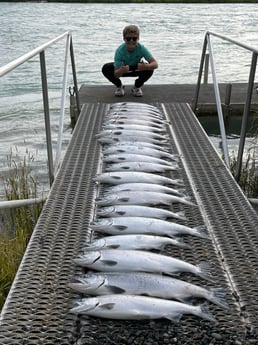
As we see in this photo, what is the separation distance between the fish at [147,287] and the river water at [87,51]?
401 cm

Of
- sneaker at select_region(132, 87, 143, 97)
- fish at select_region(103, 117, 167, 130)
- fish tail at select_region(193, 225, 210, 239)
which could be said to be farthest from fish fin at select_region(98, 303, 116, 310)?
sneaker at select_region(132, 87, 143, 97)

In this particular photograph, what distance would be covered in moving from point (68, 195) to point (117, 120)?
5.78 ft

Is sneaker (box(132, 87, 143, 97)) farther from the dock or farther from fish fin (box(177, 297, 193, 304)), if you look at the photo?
fish fin (box(177, 297, 193, 304))

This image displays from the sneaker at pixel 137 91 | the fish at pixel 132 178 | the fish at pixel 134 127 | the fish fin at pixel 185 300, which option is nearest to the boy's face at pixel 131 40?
the sneaker at pixel 137 91

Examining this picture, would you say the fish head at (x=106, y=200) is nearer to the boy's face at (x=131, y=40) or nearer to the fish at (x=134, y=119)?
the fish at (x=134, y=119)

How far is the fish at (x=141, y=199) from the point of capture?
3.53 metres

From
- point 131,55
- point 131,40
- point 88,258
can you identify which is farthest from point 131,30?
point 88,258

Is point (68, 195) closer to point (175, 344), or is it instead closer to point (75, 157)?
point (75, 157)

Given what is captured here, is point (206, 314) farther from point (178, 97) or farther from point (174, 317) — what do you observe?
point (178, 97)

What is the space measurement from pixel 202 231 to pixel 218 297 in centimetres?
68

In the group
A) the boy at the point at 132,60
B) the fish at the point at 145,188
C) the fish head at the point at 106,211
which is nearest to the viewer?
the fish head at the point at 106,211

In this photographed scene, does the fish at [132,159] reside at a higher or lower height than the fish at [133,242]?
higher

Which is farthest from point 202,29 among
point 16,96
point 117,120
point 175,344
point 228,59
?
point 175,344

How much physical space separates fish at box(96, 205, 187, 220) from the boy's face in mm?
3907
